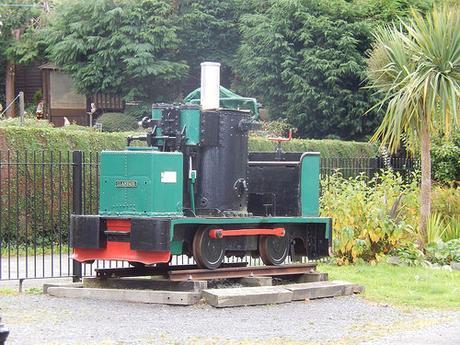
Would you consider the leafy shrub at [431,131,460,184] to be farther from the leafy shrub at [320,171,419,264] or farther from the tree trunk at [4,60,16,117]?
the tree trunk at [4,60,16,117]

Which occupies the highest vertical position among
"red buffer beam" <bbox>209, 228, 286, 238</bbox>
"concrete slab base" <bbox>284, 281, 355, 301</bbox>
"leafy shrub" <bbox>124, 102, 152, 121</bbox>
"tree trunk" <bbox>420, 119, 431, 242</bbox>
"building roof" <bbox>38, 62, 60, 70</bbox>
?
"building roof" <bbox>38, 62, 60, 70</bbox>

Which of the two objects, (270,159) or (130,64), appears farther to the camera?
(130,64)

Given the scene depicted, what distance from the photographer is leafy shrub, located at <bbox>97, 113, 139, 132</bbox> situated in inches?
1369

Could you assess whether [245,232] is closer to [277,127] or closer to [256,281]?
[256,281]

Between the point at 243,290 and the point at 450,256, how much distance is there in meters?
6.00

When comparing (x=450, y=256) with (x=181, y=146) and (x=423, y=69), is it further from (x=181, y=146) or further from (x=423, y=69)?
(x=181, y=146)

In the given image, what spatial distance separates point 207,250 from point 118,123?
73.8 ft

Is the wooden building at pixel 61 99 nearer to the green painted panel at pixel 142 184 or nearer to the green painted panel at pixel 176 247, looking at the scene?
the green painted panel at pixel 142 184

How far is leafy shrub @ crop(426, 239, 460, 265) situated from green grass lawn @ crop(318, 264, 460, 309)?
0.95 meters

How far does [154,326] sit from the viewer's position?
10930 millimetres

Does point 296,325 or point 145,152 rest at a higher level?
point 145,152

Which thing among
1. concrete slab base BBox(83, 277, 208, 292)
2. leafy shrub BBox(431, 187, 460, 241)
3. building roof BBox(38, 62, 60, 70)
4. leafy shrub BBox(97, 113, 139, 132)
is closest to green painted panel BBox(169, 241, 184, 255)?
concrete slab base BBox(83, 277, 208, 292)

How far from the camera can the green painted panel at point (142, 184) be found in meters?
12.6

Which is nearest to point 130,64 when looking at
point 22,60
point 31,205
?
point 22,60
